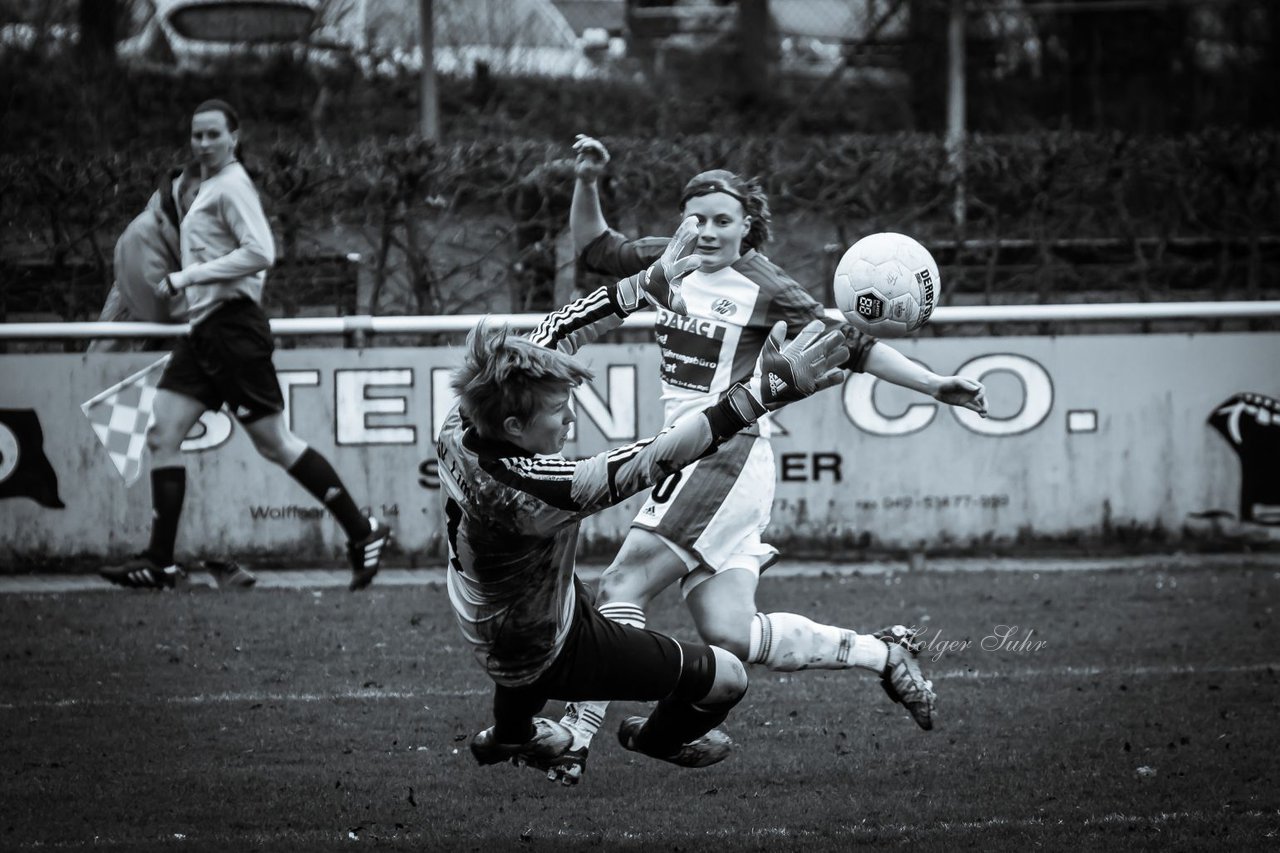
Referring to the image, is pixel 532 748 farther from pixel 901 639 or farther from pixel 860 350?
pixel 860 350

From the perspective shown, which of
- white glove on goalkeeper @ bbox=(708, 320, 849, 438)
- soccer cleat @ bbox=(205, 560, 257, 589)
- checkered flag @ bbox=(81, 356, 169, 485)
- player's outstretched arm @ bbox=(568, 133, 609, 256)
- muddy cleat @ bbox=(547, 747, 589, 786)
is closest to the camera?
white glove on goalkeeper @ bbox=(708, 320, 849, 438)

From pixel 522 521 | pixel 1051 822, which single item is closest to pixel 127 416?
pixel 522 521

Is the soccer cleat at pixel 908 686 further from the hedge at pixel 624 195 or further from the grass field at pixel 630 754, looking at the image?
the hedge at pixel 624 195

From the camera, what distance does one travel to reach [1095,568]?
956 cm

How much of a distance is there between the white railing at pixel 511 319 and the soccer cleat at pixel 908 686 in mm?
4158

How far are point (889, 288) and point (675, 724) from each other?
1.61 meters

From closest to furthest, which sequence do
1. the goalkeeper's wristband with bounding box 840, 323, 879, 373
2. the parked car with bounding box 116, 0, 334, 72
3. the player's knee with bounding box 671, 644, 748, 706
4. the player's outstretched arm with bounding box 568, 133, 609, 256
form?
the player's knee with bounding box 671, 644, 748, 706 → the goalkeeper's wristband with bounding box 840, 323, 879, 373 → the player's outstretched arm with bounding box 568, 133, 609, 256 → the parked car with bounding box 116, 0, 334, 72

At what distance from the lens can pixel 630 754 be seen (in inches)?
233

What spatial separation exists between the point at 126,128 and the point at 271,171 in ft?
15.9

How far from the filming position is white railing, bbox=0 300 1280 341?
31.0 feet

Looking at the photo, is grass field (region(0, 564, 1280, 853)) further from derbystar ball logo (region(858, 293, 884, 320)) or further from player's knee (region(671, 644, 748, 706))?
derbystar ball logo (region(858, 293, 884, 320))

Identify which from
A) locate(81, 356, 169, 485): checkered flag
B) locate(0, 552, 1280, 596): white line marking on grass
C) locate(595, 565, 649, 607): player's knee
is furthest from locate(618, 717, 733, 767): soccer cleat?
locate(81, 356, 169, 485): checkered flag

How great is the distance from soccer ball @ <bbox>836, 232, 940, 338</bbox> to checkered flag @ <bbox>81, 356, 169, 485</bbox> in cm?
504

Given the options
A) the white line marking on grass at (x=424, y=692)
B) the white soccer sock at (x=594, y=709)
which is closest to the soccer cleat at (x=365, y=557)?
the white line marking on grass at (x=424, y=692)
